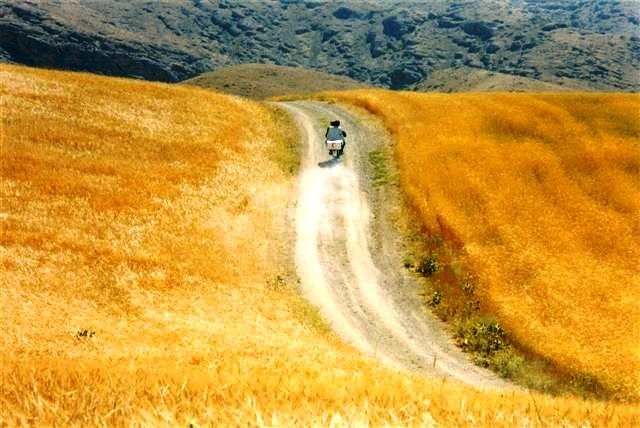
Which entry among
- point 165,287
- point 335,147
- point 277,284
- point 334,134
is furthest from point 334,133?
point 165,287

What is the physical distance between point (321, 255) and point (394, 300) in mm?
5933

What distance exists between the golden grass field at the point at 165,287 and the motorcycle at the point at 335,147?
410 cm

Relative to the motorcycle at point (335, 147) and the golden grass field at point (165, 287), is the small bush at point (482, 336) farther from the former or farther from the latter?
the motorcycle at point (335, 147)

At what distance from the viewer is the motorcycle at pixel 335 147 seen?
4772cm

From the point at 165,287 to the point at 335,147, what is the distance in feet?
86.0

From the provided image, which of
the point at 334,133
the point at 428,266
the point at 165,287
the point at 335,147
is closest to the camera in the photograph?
the point at 165,287

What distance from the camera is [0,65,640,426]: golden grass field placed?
14.4ft

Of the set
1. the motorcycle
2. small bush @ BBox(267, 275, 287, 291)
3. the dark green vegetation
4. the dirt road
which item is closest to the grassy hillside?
the dark green vegetation

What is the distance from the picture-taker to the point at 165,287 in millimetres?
25188

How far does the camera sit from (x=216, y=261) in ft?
98.8

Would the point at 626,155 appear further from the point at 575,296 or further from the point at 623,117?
the point at 575,296

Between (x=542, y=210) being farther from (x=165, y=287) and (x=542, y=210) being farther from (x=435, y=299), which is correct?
(x=165, y=287)

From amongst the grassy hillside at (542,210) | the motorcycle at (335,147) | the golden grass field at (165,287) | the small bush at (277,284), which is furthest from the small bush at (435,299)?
the motorcycle at (335,147)

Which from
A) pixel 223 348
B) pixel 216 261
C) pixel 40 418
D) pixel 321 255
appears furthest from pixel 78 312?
pixel 40 418
